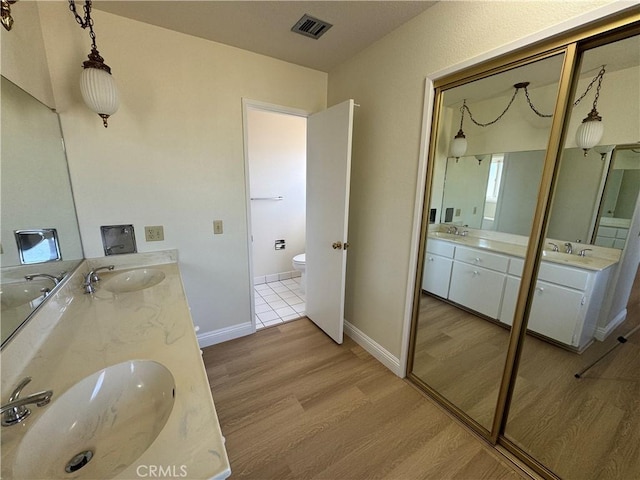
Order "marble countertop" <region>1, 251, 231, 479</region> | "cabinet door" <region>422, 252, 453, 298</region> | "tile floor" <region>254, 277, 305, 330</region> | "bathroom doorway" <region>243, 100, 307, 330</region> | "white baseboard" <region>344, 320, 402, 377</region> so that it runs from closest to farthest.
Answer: "marble countertop" <region>1, 251, 231, 479</region> → "cabinet door" <region>422, 252, 453, 298</region> → "white baseboard" <region>344, 320, 402, 377</region> → "tile floor" <region>254, 277, 305, 330</region> → "bathroom doorway" <region>243, 100, 307, 330</region>

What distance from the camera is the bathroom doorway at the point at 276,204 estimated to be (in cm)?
337

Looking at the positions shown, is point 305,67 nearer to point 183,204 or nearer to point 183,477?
point 183,204

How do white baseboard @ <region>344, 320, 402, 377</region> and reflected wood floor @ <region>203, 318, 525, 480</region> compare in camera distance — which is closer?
reflected wood floor @ <region>203, 318, 525, 480</region>

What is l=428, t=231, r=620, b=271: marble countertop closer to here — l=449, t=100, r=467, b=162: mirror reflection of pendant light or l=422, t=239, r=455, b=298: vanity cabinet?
l=422, t=239, r=455, b=298: vanity cabinet

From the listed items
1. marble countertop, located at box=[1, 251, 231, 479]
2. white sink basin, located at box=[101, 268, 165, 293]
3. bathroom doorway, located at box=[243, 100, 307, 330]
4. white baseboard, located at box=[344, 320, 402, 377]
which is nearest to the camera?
marble countertop, located at box=[1, 251, 231, 479]

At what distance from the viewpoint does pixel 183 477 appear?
0.56 meters

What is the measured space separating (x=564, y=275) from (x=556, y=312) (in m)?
0.28

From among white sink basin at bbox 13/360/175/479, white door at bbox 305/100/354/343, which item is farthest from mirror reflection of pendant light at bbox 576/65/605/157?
white sink basin at bbox 13/360/175/479

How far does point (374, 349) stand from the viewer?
2.19 m

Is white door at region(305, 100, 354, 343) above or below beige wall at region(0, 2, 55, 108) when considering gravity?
below

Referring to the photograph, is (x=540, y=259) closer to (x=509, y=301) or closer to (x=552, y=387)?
(x=509, y=301)

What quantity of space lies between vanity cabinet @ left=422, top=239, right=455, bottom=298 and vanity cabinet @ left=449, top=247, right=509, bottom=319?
43 mm

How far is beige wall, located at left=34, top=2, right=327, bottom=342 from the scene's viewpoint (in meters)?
1.60

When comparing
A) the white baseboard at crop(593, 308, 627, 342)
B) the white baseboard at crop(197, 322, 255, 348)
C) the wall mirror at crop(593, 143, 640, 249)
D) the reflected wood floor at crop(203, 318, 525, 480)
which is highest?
the wall mirror at crop(593, 143, 640, 249)
